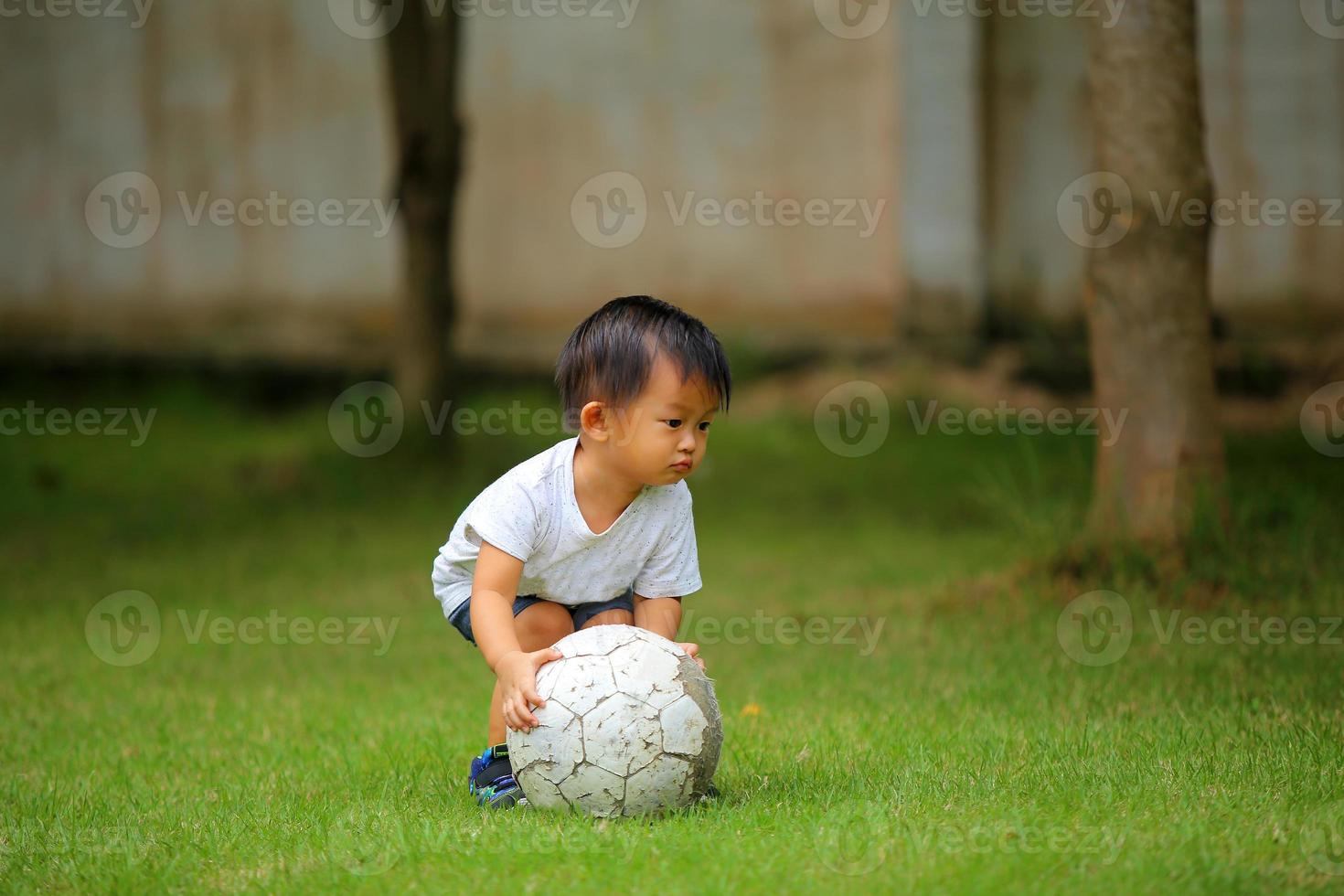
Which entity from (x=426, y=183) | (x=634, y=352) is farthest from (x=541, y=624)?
(x=426, y=183)

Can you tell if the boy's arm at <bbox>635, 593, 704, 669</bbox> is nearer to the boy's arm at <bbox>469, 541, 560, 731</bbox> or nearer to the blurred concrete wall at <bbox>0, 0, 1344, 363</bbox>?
the boy's arm at <bbox>469, 541, 560, 731</bbox>

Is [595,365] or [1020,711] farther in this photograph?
[1020,711]

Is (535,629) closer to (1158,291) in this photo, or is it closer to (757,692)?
(757,692)

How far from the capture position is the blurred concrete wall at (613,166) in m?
11.5

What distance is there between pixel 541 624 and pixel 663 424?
73 centimetres

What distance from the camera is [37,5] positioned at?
13047 millimetres

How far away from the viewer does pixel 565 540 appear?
3.80 metres

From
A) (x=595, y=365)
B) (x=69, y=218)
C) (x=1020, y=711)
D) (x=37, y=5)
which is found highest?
(x=37, y=5)

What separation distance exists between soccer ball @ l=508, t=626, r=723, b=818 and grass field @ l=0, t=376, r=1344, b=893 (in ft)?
0.30

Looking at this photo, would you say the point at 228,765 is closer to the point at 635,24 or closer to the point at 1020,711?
the point at 1020,711

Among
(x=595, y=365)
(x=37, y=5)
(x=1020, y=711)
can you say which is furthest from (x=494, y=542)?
(x=37, y=5)

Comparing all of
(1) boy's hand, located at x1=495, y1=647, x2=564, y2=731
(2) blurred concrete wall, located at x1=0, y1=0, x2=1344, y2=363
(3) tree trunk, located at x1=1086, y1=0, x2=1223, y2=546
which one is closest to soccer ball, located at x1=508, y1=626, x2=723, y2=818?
(1) boy's hand, located at x1=495, y1=647, x2=564, y2=731

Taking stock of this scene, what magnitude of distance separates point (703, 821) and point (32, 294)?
1163cm

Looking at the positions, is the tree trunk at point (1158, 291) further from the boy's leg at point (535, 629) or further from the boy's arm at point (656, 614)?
the boy's leg at point (535, 629)
